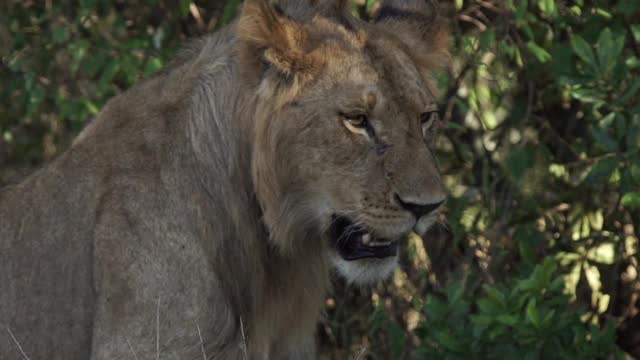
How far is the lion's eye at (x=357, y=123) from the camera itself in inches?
148

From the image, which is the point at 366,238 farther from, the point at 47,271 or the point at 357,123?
the point at 47,271

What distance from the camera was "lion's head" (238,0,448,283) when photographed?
3.74 m

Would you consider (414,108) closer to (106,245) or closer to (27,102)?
(106,245)

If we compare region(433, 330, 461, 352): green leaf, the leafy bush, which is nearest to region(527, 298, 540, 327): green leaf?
the leafy bush

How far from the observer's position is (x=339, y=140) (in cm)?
375

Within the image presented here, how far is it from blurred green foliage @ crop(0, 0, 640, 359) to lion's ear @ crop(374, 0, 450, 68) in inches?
30.2

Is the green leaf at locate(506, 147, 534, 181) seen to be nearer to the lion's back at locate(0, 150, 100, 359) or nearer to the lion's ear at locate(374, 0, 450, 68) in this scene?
the lion's ear at locate(374, 0, 450, 68)

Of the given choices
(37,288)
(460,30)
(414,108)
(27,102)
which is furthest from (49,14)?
(414,108)

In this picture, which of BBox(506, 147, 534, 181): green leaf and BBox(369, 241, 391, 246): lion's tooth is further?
BBox(506, 147, 534, 181): green leaf

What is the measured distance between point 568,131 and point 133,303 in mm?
3105

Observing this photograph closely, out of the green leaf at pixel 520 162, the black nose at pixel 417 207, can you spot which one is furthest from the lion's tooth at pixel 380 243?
the green leaf at pixel 520 162

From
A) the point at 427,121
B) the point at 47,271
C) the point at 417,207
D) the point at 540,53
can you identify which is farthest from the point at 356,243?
the point at 540,53

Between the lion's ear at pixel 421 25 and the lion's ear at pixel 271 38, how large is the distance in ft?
1.48

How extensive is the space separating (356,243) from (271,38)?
64 cm
